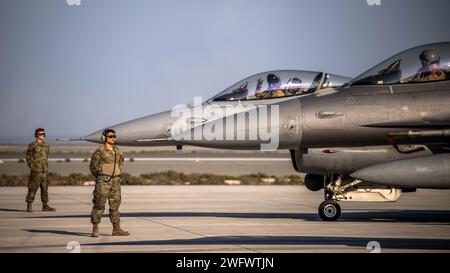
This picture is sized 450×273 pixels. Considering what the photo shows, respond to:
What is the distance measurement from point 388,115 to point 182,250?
464 centimetres

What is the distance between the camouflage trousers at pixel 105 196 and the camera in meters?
15.0

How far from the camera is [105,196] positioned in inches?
590

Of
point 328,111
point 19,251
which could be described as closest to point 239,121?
point 328,111

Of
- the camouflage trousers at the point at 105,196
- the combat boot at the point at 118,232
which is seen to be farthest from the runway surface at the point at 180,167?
the camouflage trousers at the point at 105,196

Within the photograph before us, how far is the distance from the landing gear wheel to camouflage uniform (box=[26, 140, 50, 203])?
701 centimetres

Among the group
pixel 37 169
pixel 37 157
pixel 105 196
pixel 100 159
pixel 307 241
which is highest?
pixel 37 157

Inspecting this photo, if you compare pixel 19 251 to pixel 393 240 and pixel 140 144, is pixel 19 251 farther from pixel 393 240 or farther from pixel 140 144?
pixel 140 144

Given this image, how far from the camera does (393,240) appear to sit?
14.2 m

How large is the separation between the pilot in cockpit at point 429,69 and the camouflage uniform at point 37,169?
963 cm

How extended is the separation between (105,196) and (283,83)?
5864 millimetres

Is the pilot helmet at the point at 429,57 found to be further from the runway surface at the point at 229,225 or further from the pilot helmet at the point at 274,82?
the pilot helmet at the point at 274,82

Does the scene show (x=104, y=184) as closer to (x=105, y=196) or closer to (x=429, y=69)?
(x=105, y=196)

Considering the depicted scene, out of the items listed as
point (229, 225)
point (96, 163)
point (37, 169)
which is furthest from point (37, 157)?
→ point (96, 163)
